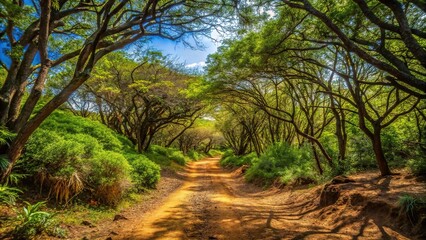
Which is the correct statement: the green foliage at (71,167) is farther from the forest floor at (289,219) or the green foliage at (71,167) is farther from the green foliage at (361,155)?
the green foliage at (361,155)

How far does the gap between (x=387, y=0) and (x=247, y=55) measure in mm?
6660

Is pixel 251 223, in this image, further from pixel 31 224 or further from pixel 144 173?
pixel 144 173

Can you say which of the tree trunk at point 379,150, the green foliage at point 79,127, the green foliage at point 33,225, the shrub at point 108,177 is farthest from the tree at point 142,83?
the green foliage at point 33,225

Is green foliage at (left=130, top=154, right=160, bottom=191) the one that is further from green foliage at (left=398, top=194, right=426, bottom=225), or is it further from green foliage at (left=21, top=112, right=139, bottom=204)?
green foliage at (left=398, top=194, right=426, bottom=225)

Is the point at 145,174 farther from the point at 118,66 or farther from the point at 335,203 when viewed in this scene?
the point at 118,66

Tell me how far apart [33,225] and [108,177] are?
3.01 metres

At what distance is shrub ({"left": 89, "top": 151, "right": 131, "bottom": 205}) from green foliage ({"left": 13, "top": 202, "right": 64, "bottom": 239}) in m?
2.34

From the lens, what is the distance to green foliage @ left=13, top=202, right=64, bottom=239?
14.4 ft

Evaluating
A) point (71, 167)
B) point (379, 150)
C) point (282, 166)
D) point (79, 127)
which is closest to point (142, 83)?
point (79, 127)

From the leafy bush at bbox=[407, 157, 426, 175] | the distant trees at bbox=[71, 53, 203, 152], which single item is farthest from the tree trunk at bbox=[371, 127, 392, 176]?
the distant trees at bbox=[71, 53, 203, 152]

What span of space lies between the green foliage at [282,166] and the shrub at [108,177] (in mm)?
7674

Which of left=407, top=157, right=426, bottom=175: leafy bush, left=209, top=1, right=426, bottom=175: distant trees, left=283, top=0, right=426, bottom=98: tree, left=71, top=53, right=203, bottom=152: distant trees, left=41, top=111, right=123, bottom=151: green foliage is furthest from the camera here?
left=71, top=53, right=203, bottom=152: distant trees

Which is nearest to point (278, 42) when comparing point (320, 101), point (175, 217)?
point (175, 217)

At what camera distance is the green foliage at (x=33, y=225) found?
4395mm
